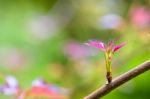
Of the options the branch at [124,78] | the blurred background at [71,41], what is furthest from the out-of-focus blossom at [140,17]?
the branch at [124,78]

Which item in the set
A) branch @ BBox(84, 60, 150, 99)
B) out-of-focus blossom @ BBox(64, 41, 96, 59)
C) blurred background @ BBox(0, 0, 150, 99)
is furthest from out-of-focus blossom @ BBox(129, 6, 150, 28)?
branch @ BBox(84, 60, 150, 99)

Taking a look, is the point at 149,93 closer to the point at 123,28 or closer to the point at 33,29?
the point at 123,28

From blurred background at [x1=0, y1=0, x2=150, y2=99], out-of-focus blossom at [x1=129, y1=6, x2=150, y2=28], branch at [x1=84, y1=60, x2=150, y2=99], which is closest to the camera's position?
branch at [x1=84, y1=60, x2=150, y2=99]

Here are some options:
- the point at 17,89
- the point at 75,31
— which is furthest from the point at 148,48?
the point at 75,31

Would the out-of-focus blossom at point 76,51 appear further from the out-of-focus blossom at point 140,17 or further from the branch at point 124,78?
the branch at point 124,78

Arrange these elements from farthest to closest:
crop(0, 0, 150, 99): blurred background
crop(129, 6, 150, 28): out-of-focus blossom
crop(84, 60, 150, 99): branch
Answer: crop(129, 6, 150, 28): out-of-focus blossom < crop(0, 0, 150, 99): blurred background < crop(84, 60, 150, 99): branch

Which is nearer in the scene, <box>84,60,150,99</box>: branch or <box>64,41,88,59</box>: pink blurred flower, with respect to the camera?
<box>84,60,150,99</box>: branch

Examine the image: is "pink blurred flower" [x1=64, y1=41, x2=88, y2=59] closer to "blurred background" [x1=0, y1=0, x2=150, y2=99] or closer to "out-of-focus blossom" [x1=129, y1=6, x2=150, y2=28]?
"blurred background" [x1=0, y1=0, x2=150, y2=99]

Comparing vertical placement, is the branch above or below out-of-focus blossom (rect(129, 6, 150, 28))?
below
